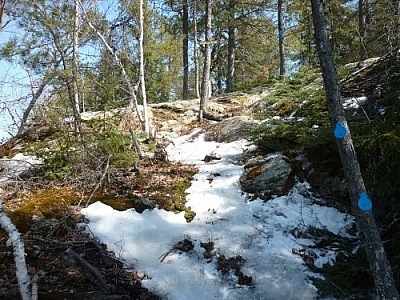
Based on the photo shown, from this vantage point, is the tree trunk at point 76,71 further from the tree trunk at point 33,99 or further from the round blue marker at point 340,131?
the round blue marker at point 340,131

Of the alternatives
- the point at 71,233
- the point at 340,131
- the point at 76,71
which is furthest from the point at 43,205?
the point at 340,131

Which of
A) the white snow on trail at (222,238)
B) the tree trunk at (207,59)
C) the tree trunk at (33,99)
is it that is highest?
the tree trunk at (207,59)

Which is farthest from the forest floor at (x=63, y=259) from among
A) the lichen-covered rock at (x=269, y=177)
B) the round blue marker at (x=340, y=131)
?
the round blue marker at (x=340, y=131)

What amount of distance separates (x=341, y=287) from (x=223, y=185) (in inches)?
126

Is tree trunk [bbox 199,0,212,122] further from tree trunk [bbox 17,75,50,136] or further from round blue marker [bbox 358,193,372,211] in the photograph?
round blue marker [bbox 358,193,372,211]

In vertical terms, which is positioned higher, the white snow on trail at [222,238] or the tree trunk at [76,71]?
the tree trunk at [76,71]

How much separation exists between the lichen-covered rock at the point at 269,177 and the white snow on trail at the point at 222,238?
0.64 ft

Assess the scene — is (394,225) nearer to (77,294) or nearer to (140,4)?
(77,294)

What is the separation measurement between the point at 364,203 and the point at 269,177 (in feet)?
9.10

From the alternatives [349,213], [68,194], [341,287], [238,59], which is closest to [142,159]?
[68,194]

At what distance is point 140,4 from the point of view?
9.48m

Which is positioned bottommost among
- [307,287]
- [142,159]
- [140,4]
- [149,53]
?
[307,287]

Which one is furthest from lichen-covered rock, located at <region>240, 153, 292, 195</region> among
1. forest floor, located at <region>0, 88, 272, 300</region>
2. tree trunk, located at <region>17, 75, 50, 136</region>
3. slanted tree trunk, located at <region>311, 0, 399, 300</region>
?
tree trunk, located at <region>17, 75, 50, 136</region>

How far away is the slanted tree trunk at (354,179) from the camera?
3.54 metres
